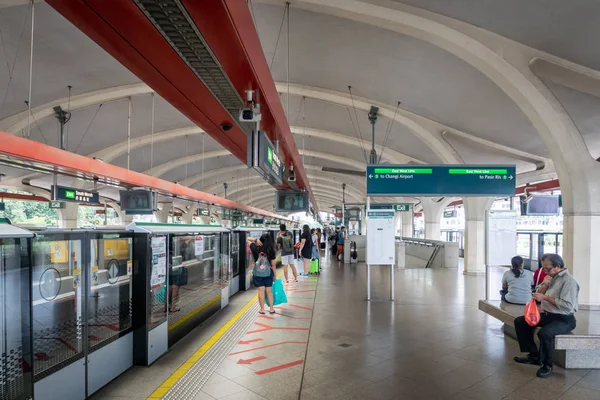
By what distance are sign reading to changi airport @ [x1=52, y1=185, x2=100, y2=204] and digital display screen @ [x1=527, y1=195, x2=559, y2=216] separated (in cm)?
1432

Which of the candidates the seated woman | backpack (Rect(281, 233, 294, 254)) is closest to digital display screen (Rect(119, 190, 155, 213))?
backpack (Rect(281, 233, 294, 254))

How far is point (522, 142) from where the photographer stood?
12.9 meters

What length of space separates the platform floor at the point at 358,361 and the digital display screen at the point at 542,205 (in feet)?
24.4

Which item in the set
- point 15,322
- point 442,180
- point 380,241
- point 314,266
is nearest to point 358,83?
point 442,180

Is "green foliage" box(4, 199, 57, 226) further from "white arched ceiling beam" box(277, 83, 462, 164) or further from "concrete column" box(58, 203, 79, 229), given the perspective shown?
"white arched ceiling beam" box(277, 83, 462, 164)

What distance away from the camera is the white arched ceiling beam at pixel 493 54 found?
7652 mm

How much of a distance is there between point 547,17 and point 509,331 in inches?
195

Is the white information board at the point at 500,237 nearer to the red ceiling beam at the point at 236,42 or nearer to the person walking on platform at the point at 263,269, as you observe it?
the person walking on platform at the point at 263,269

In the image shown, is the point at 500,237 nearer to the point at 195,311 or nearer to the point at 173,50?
the point at 195,311

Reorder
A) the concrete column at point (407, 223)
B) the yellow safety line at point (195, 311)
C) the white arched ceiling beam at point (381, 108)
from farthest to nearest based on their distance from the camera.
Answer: the concrete column at point (407, 223), the white arched ceiling beam at point (381, 108), the yellow safety line at point (195, 311)

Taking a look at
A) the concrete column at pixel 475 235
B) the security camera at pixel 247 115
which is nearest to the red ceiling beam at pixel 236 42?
the security camera at pixel 247 115

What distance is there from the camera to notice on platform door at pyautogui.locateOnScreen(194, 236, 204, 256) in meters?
7.28

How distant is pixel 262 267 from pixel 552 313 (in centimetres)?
455

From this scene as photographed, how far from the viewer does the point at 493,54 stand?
7.80 metres
